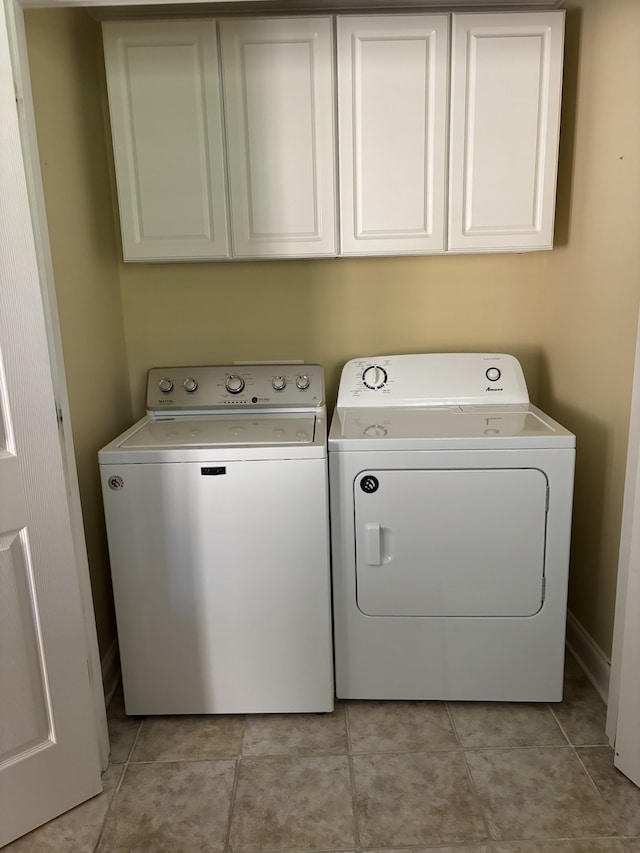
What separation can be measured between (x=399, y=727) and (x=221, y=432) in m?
1.07

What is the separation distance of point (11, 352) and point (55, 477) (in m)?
0.32

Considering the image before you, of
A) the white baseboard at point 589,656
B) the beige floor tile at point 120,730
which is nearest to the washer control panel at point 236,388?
the beige floor tile at point 120,730

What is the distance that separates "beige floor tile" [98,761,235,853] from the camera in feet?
5.23

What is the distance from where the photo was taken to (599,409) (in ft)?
6.71

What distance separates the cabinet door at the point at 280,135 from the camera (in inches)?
77.1

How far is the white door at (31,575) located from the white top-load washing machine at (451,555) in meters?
0.77

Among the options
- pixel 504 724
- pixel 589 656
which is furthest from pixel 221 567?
pixel 589 656

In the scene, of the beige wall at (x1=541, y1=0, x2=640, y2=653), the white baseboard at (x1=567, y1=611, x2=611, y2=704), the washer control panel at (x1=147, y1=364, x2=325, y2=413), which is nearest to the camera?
the beige wall at (x1=541, y1=0, x2=640, y2=653)

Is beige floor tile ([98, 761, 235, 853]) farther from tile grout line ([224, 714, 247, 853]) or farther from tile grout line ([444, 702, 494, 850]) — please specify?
tile grout line ([444, 702, 494, 850])

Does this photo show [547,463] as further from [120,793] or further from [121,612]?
[120,793]

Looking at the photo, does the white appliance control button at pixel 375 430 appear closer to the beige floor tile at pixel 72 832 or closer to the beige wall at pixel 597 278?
the beige wall at pixel 597 278

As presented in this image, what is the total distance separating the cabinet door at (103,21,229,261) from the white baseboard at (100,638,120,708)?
1.35 meters

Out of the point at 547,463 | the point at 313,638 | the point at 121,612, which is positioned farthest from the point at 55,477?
the point at 547,463

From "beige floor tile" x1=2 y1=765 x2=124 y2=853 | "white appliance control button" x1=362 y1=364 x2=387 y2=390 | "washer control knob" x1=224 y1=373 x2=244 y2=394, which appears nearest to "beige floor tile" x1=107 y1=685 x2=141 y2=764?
"beige floor tile" x1=2 y1=765 x2=124 y2=853
